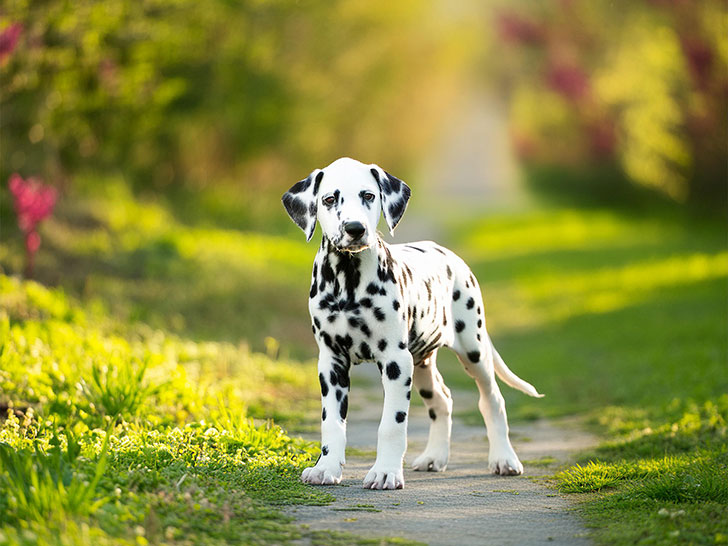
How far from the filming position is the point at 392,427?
6.04 meters

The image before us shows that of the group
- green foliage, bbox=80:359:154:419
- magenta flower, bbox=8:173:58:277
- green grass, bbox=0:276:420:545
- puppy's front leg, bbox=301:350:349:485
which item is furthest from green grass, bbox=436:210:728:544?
magenta flower, bbox=8:173:58:277

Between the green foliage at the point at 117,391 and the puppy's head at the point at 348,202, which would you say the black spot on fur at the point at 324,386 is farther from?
the green foliage at the point at 117,391

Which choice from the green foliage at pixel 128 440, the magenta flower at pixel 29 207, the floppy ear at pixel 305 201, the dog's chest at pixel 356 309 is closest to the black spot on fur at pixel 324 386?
the dog's chest at pixel 356 309

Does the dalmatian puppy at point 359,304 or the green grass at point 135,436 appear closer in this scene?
the green grass at point 135,436

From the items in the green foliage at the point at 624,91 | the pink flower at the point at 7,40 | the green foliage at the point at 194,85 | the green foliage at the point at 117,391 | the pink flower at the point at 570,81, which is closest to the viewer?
the green foliage at the point at 117,391

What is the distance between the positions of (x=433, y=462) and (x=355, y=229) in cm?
201

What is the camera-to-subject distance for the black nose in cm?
577

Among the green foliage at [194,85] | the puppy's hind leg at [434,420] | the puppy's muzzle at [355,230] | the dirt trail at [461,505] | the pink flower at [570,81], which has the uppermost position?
the pink flower at [570,81]

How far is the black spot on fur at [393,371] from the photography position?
20.0ft

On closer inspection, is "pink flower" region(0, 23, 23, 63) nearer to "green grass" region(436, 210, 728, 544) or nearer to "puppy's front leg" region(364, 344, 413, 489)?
"green grass" region(436, 210, 728, 544)

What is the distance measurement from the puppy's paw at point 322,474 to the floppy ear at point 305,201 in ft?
4.53

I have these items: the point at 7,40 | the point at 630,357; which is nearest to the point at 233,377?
the point at 7,40

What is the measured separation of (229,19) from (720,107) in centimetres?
1030

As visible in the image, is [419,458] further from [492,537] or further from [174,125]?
[174,125]
